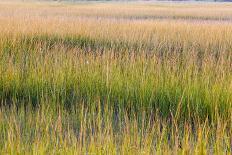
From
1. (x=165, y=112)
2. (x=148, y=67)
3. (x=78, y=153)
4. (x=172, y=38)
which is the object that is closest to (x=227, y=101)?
(x=165, y=112)

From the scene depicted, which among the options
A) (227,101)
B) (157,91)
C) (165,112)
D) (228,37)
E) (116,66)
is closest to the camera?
(227,101)

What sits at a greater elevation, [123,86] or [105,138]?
[105,138]

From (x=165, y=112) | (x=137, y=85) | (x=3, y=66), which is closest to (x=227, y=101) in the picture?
(x=165, y=112)

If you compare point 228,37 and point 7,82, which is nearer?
point 7,82

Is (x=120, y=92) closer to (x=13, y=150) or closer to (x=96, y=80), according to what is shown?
(x=96, y=80)

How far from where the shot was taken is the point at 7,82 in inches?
215

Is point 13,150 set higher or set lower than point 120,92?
higher

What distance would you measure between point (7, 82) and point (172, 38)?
6700 millimetres

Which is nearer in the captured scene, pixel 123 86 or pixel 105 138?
pixel 105 138

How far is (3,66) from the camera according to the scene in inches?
234

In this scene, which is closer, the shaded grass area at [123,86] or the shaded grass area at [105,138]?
the shaded grass area at [105,138]

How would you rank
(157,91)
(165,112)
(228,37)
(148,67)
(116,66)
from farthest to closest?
(228,37)
(116,66)
(148,67)
(157,91)
(165,112)

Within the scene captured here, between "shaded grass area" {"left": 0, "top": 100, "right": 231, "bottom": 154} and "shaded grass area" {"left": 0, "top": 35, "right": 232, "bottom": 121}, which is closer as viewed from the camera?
"shaded grass area" {"left": 0, "top": 100, "right": 231, "bottom": 154}

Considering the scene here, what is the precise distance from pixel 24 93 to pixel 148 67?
1930mm
